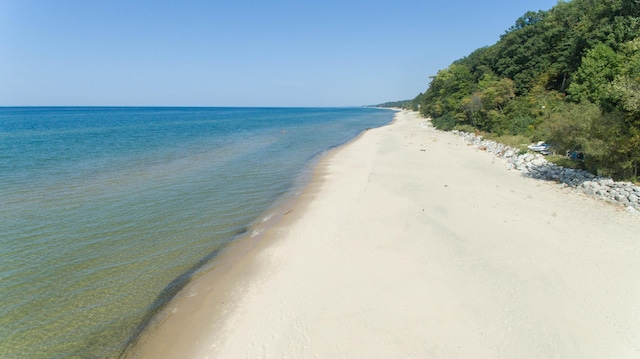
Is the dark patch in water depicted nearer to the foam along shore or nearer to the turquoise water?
the turquoise water

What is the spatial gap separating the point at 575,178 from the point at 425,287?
1443cm

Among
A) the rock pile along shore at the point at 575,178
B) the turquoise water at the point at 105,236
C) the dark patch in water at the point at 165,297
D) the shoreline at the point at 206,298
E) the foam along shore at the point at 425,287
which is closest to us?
the foam along shore at the point at 425,287

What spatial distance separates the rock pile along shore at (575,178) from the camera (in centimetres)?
1388

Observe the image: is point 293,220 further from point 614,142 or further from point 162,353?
point 614,142

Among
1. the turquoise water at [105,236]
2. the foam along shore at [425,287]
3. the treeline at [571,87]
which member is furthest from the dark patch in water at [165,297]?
the treeline at [571,87]

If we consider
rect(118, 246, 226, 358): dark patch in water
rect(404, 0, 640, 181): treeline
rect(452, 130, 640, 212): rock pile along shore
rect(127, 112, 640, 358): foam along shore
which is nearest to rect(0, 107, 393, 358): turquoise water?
rect(118, 246, 226, 358): dark patch in water

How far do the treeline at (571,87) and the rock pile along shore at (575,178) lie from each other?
84cm

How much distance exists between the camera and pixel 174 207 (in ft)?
50.4

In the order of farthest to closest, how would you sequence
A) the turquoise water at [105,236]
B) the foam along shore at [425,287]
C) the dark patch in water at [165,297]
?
the turquoise water at [105,236] → the dark patch in water at [165,297] → the foam along shore at [425,287]

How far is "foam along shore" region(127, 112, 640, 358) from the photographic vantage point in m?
6.56

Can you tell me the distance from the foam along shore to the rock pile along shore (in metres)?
0.77

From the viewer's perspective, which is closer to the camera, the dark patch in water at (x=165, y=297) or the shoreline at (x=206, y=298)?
the shoreline at (x=206, y=298)

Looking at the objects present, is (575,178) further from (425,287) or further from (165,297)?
(165,297)

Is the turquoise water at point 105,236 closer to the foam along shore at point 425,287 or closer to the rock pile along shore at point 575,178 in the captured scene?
the foam along shore at point 425,287
